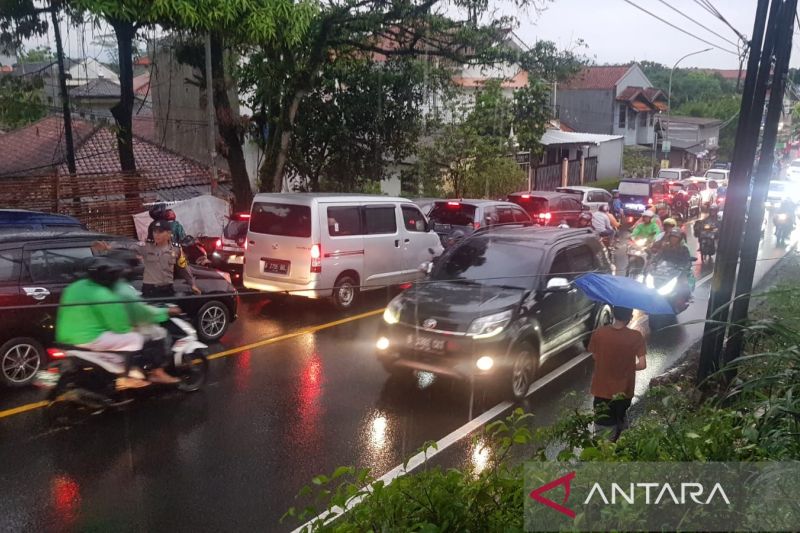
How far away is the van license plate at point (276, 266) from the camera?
1176 cm

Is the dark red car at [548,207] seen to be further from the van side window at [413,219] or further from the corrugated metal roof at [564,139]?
the corrugated metal roof at [564,139]

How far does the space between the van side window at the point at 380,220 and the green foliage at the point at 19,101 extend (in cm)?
936

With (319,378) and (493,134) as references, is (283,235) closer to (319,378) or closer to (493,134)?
A: (319,378)

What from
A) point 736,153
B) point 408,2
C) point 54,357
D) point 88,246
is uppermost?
point 408,2

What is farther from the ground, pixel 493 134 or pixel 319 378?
pixel 493 134

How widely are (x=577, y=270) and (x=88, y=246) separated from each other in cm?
628

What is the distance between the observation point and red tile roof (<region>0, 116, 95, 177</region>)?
2062 centimetres

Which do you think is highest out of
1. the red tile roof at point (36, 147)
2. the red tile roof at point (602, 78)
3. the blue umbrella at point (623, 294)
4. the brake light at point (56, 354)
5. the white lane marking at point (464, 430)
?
the red tile roof at point (602, 78)

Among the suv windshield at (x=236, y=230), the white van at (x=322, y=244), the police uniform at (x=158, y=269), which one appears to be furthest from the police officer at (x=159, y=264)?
the suv windshield at (x=236, y=230)

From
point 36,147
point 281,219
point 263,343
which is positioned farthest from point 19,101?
point 263,343

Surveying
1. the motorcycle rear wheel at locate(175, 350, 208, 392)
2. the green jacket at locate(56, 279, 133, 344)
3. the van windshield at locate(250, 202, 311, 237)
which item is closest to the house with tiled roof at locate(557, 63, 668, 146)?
the van windshield at locate(250, 202, 311, 237)

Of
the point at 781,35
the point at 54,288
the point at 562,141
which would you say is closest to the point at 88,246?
the point at 54,288

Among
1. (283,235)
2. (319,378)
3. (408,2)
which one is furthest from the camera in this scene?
(408,2)

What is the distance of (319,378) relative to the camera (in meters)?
8.55
